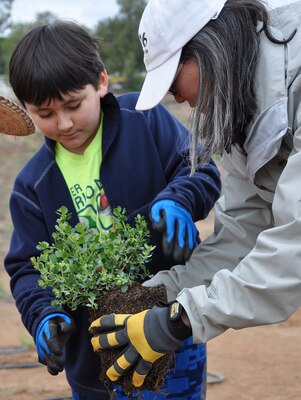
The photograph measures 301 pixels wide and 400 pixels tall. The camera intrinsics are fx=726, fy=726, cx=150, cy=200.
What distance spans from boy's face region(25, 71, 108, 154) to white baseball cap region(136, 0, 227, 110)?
1.42ft

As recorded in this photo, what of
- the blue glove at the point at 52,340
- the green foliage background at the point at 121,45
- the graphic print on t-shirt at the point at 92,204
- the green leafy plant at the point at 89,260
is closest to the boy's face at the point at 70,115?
the graphic print on t-shirt at the point at 92,204

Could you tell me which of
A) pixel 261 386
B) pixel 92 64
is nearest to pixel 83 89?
pixel 92 64

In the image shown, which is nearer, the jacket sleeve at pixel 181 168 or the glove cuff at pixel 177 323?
the glove cuff at pixel 177 323

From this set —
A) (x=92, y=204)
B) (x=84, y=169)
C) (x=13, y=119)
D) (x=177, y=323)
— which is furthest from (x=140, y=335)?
(x=13, y=119)

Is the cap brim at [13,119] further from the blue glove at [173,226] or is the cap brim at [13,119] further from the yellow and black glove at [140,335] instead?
the yellow and black glove at [140,335]

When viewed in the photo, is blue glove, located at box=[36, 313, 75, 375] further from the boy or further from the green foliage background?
the green foliage background

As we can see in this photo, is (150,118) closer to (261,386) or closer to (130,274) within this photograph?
(130,274)

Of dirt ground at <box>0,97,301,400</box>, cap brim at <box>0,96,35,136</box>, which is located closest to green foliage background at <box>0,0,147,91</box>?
dirt ground at <box>0,97,301,400</box>

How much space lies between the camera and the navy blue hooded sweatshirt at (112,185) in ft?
8.53

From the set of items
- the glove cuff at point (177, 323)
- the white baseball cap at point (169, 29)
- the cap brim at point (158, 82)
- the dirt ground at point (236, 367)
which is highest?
the white baseball cap at point (169, 29)

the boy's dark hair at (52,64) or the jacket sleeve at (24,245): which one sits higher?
the boy's dark hair at (52,64)

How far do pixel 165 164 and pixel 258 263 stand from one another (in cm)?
81

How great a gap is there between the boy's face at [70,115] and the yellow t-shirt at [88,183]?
0.08m

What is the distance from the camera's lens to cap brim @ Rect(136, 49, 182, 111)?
2047mm
